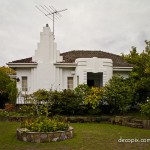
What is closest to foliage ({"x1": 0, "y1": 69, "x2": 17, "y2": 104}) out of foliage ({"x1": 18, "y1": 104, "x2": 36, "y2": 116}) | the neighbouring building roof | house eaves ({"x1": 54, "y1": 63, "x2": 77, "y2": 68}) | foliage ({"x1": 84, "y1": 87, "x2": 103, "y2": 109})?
the neighbouring building roof

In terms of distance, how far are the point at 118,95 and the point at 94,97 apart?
163 cm

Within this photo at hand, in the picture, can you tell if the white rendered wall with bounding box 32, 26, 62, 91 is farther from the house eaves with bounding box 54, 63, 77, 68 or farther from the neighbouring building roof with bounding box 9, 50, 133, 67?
the neighbouring building roof with bounding box 9, 50, 133, 67

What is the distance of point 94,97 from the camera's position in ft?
67.4

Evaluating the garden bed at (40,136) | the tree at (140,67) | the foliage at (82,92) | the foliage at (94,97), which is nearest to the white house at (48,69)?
the tree at (140,67)

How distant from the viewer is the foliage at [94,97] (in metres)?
20.4

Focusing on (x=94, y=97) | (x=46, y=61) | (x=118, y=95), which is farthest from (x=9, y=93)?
(x=118, y=95)

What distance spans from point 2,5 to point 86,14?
670 cm

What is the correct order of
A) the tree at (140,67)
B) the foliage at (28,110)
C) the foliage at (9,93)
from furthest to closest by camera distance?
the foliage at (9,93), the tree at (140,67), the foliage at (28,110)

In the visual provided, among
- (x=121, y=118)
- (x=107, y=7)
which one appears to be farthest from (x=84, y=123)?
(x=107, y=7)

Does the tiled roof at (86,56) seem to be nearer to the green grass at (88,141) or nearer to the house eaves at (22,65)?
the house eaves at (22,65)

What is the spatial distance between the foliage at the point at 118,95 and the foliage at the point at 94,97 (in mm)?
435

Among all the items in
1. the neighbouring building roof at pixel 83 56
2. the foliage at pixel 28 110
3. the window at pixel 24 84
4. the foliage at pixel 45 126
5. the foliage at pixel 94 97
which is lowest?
the foliage at pixel 45 126

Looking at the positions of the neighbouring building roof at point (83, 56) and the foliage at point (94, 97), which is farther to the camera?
the neighbouring building roof at point (83, 56)

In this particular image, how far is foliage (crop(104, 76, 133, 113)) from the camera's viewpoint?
67.2 ft
